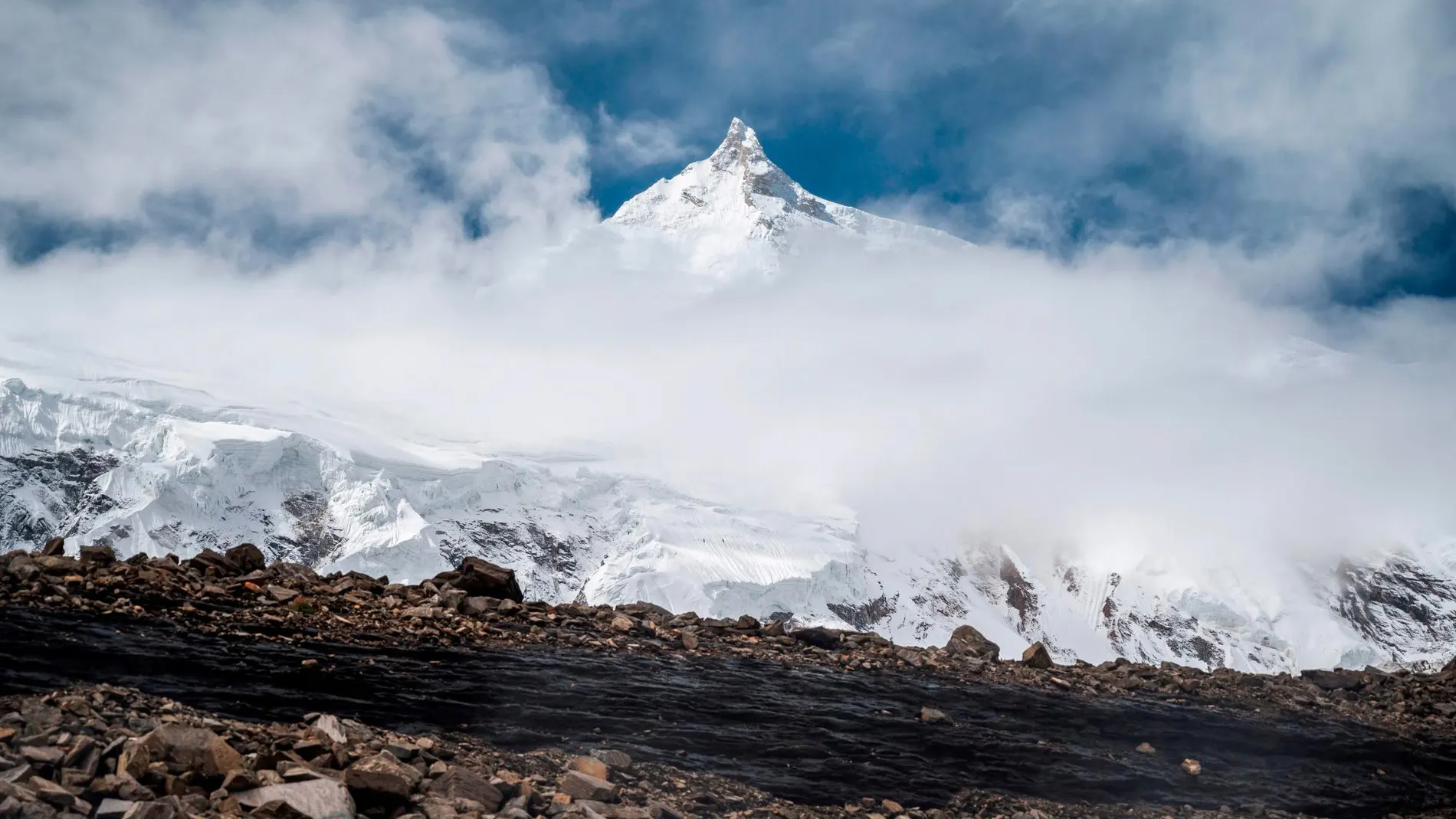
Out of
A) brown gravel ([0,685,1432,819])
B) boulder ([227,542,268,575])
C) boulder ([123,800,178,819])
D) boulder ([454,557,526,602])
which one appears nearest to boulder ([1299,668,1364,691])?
brown gravel ([0,685,1432,819])

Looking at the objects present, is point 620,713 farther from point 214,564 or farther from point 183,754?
point 214,564

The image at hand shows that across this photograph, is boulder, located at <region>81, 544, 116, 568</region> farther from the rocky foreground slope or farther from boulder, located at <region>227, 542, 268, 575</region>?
boulder, located at <region>227, 542, 268, 575</region>

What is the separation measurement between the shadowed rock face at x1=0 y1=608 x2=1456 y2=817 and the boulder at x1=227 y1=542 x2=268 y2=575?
22.5ft

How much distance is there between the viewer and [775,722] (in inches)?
748

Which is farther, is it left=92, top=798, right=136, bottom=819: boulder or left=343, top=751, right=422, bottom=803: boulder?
left=343, top=751, right=422, bottom=803: boulder

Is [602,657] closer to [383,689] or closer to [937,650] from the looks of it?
[383,689]

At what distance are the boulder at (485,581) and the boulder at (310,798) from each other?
58.3 ft

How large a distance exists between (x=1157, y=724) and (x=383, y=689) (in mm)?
17985

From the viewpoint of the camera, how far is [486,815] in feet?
34.8

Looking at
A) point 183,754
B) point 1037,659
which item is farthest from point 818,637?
point 183,754

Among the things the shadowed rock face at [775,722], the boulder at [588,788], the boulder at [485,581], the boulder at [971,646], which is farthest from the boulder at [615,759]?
the boulder at [971,646]

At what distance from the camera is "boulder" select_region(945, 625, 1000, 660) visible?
3016cm

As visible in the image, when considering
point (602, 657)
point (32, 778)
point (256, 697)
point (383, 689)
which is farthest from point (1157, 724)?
point (32, 778)

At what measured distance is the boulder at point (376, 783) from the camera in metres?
10.6
